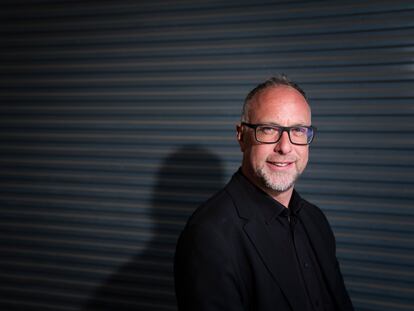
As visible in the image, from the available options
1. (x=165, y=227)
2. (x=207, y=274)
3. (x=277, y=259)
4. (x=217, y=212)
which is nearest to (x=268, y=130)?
(x=217, y=212)

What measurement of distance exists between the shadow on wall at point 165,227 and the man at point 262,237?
1.01 meters

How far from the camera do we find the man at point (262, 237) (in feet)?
5.45

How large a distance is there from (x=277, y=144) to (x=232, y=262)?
0.66 m

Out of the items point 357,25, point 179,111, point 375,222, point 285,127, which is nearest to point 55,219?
point 179,111

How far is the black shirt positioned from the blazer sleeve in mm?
337

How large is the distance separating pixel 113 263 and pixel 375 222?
2290 millimetres

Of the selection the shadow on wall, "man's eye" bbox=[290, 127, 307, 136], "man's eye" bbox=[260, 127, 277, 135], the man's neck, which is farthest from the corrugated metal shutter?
"man's eye" bbox=[260, 127, 277, 135]

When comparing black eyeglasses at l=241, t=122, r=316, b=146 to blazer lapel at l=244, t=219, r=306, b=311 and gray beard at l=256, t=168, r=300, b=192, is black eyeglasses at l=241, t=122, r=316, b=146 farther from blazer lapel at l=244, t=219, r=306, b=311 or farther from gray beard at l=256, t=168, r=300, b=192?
blazer lapel at l=244, t=219, r=306, b=311

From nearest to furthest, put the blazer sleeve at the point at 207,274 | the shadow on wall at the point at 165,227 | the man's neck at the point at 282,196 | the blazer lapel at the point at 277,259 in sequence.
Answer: the blazer sleeve at the point at 207,274 < the blazer lapel at the point at 277,259 < the man's neck at the point at 282,196 < the shadow on wall at the point at 165,227

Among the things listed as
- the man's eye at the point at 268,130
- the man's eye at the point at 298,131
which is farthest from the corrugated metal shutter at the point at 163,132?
the man's eye at the point at 268,130

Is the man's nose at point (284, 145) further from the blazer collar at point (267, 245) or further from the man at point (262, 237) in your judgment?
the blazer collar at point (267, 245)

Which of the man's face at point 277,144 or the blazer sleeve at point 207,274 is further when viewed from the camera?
the man's face at point 277,144

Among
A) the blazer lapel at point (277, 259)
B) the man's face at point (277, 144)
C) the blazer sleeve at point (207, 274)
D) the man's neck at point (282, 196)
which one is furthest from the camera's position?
the man's neck at point (282, 196)

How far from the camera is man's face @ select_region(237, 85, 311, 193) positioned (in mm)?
1890
